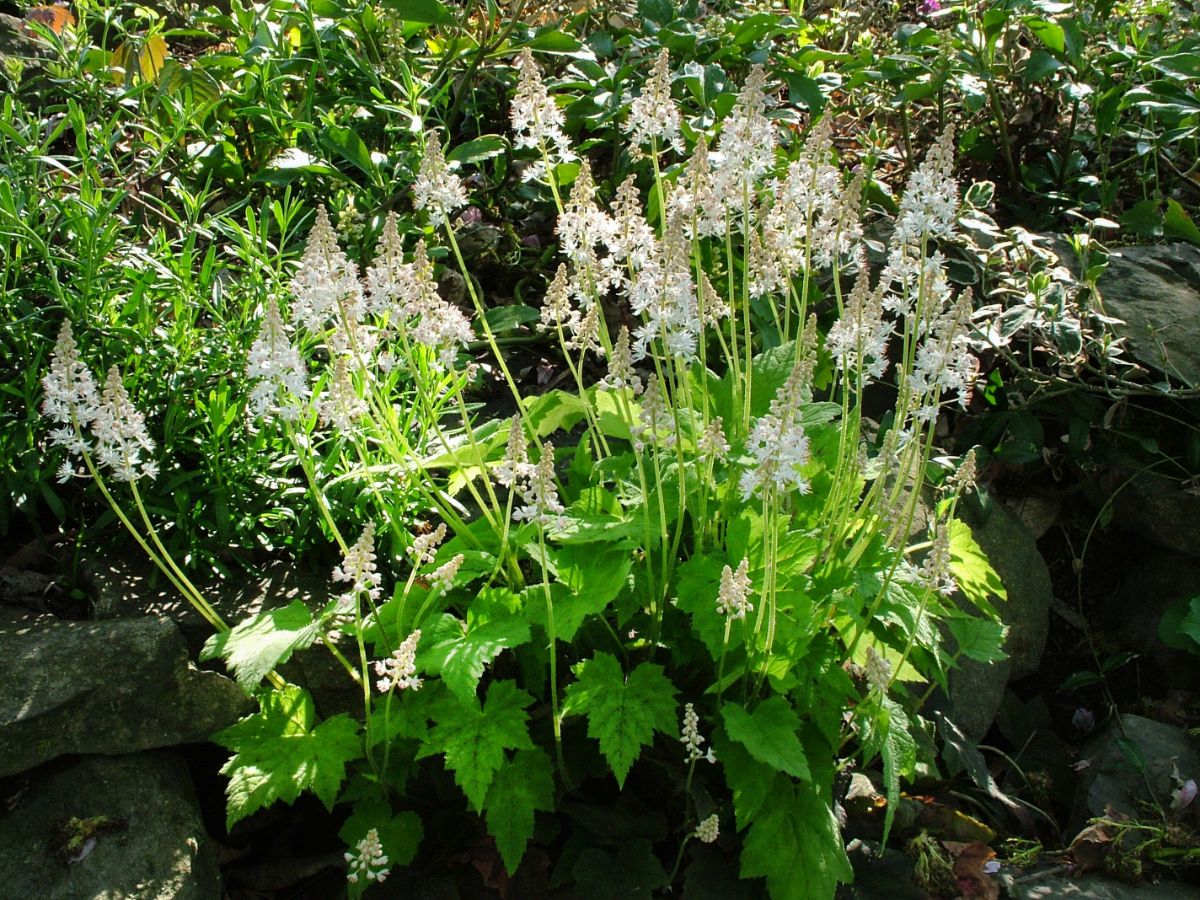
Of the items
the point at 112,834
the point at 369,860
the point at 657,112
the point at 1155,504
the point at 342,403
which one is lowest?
the point at 1155,504

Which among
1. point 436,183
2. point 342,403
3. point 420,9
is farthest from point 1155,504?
point 420,9

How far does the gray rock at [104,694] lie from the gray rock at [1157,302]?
3327 millimetres

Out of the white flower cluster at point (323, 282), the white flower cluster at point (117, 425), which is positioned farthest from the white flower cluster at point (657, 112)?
the white flower cluster at point (117, 425)

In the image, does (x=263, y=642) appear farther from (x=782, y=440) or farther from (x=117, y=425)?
(x=782, y=440)

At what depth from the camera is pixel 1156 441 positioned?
3861 millimetres

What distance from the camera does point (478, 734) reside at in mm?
2273

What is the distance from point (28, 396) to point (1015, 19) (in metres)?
4.24

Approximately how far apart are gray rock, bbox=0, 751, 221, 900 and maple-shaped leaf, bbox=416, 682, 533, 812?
71 centimetres

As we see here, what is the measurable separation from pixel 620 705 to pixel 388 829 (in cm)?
68

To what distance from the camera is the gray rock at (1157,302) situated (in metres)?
3.81

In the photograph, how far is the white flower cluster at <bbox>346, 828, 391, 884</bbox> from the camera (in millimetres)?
2232

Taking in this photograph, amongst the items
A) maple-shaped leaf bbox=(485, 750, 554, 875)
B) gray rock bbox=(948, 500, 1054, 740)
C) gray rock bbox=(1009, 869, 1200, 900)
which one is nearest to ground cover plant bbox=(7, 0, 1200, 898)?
maple-shaped leaf bbox=(485, 750, 554, 875)

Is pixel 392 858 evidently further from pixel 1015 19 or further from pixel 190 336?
pixel 1015 19

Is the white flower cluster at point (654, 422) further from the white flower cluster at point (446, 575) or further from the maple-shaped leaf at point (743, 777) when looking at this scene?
the maple-shaped leaf at point (743, 777)
